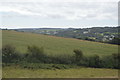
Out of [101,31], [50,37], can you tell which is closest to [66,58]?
[50,37]

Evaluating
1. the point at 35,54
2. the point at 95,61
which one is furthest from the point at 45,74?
the point at 95,61

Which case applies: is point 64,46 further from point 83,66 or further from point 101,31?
point 101,31

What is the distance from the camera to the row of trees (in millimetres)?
10844

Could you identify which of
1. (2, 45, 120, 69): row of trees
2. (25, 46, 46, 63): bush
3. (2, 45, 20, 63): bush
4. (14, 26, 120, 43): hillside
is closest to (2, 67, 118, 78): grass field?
(2, 45, 20, 63): bush

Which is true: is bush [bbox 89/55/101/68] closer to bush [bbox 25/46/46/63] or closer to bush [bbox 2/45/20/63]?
bush [bbox 25/46/46/63]

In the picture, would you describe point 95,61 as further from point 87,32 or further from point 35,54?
point 87,32

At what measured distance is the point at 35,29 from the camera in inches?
581

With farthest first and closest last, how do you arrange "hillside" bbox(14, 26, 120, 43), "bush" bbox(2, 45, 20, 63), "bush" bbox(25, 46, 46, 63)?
1. "hillside" bbox(14, 26, 120, 43)
2. "bush" bbox(25, 46, 46, 63)
3. "bush" bbox(2, 45, 20, 63)

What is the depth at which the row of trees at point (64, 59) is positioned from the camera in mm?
10844

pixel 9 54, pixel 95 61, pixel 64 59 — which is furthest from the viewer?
pixel 95 61

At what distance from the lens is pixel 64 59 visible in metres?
11.2

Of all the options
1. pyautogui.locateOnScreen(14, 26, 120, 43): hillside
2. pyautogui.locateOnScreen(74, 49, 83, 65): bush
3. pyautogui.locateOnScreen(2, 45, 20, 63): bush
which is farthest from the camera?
pyautogui.locateOnScreen(14, 26, 120, 43): hillside

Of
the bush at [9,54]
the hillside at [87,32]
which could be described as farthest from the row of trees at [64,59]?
the hillside at [87,32]

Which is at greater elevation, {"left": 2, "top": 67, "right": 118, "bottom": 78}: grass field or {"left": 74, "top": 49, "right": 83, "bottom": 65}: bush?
{"left": 74, "top": 49, "right": 83, "bottom": 65}: bush
